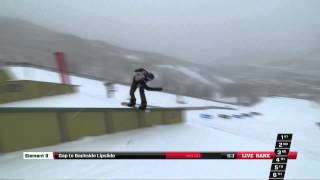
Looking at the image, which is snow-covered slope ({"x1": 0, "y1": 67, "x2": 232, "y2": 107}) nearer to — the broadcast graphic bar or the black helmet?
the black helmet

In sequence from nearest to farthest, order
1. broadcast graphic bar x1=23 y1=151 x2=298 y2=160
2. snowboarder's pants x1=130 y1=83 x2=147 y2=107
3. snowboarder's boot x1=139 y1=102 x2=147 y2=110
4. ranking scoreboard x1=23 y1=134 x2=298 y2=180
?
ranking scoreboard x1=23 y1=134 x2=298 y2=180 < broadcast graphic bar x1=23 y1=151 x2=298 y2=160 < snowboarder's pants x1=130 y1=83 x2=147 y2=107 < snowboarder's boot x1=139 y1=102 x2=147 y2=110

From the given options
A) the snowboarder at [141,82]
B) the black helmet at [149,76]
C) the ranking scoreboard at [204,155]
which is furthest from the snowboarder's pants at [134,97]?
the ranking scoreboard at [204,155]

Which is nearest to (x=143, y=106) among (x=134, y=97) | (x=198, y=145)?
(x=134, y=97)

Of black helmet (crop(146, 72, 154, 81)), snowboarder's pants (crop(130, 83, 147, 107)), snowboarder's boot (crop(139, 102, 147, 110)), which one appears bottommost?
snowboarder's boot (crop(139, 102, 147, 110))

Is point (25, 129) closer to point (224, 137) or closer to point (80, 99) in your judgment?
point (80, 99)

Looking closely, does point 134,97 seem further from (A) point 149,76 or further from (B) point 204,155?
(B) point 204,155

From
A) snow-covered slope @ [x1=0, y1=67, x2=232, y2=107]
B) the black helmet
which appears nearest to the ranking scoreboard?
snow-covered slope @ [x1=0, y1=67, x2=232, y2=107]

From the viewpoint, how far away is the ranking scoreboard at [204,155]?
1.73 meters

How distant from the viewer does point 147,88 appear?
1986 mm

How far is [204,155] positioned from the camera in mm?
2018

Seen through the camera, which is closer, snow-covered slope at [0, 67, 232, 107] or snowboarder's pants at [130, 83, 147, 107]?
snow-covered slope at [0, 67, 232, 107]

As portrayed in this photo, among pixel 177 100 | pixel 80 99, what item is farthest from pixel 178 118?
pixel 80 99

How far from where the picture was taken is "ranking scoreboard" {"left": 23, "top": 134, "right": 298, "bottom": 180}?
1.73m

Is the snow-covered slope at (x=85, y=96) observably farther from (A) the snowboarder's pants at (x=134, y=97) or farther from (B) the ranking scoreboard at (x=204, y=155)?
(B) the ranking scoreboard at (x=204, y=155)
